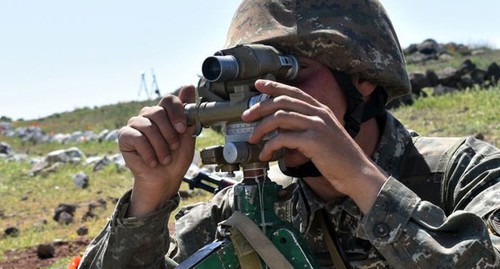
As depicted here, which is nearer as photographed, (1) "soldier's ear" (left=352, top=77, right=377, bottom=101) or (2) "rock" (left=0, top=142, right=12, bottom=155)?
(1) "soldier's ear" (left=352, top=77, right=377, bottom=101)

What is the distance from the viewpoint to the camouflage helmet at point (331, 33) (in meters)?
3.25

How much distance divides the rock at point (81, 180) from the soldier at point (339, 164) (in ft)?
39.1

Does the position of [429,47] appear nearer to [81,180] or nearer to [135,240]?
[81,180]

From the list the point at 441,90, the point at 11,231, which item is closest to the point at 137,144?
the point at 11,231

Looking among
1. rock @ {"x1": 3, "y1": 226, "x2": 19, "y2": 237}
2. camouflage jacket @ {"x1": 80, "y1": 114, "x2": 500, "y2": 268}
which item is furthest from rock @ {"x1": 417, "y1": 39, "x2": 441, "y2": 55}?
camouflage jacket @ {"x1": 80, "y1": 114, "x2": 500, "y2": 268}

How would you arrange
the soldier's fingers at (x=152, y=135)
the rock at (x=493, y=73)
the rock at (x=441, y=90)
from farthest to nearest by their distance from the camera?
the rock at (x=493, y=73) < the rock at (x=441, y=90) < the soldier's fingers at (x=152, y=135)

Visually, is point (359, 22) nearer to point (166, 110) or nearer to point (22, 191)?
point (166, 110)

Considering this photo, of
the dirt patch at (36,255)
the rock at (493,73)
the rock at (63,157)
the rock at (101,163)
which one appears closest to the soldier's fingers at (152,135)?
the dirt patch at (36,255)

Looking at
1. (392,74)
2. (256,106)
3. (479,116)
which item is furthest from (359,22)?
(479,116)

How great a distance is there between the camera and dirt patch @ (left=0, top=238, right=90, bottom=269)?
8.80 metres

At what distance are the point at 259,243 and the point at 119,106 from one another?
44.7 meters

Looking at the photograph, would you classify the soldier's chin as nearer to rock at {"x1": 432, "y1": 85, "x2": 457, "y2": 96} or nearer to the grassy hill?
the grassy hill

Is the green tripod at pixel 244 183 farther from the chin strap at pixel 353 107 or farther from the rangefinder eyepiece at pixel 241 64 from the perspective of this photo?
the chin strap at pixel 353 107

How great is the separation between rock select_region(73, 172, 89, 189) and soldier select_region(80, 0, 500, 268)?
1190cm
